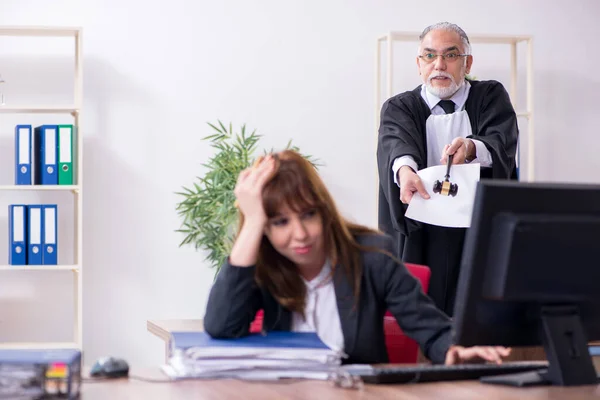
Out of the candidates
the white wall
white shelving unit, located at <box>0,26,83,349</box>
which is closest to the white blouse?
white shelving unit, located at <box>0,26,83,349</box>

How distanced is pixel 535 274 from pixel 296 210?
0.49 meters

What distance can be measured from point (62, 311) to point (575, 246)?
3708 millimetres

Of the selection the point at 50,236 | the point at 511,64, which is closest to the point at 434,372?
the point at 50,236

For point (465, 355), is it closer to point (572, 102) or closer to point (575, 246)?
point (575, 246)

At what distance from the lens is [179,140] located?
494 centimetres

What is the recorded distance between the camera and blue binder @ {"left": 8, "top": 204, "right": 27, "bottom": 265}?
4.44m

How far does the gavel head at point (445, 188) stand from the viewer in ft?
10.0

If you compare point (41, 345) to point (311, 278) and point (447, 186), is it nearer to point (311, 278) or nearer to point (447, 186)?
point (447, 186)

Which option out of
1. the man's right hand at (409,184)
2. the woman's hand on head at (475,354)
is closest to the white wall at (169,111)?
the man's right hand at (409,184)

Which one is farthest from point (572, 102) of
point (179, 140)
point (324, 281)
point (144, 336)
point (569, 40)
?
point (324, 281)

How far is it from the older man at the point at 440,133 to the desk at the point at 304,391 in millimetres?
1664

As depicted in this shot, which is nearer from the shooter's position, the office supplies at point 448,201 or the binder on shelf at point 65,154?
the office supplies at point 448,201

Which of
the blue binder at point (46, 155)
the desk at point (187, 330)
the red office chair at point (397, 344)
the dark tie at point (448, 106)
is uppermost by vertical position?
the dark tie at point (448, 106)

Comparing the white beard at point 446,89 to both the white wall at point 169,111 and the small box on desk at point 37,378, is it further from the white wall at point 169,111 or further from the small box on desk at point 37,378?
the small box on desk at point 37,378
